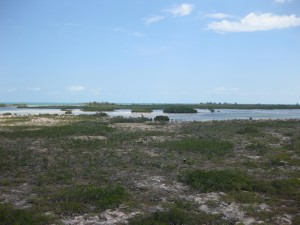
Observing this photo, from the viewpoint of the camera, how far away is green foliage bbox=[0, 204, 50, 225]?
37.6 ft

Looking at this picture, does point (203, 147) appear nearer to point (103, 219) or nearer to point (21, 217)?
point (103, 219)

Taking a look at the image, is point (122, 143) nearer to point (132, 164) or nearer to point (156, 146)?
point (156, 146)

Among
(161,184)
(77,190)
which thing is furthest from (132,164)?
(77,190)

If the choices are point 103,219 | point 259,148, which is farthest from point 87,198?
point 259,148

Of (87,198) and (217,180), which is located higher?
(217,180)

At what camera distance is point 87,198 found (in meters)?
14.0

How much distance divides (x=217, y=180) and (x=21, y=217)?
30.4 feet

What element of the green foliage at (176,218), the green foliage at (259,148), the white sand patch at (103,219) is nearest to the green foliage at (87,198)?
the white sand patch at (103,219)

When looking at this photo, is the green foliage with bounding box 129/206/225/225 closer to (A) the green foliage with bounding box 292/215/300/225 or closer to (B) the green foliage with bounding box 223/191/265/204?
(B) the green foliage with bounding box 223/191/265/204

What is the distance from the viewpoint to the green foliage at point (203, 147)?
25094 millimetres

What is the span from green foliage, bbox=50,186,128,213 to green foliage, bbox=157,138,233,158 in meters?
10.9

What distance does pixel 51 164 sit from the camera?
20719 mm

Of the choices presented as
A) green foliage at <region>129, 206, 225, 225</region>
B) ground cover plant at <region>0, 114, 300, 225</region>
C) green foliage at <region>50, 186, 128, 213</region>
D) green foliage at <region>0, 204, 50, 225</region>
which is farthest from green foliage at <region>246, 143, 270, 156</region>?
green foliage at <region>0, 204, 50, 225</region>

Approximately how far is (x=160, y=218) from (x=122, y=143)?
18685 mm
